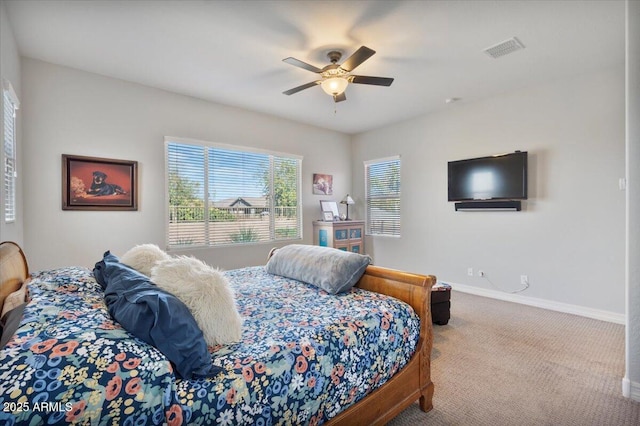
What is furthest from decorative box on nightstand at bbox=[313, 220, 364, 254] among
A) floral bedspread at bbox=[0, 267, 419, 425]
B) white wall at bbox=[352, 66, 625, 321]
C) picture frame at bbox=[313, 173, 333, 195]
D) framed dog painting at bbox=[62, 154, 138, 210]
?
floral bedspread at bbox=[0, 267, 419, 425]

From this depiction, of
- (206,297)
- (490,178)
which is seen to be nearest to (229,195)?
(206,297)

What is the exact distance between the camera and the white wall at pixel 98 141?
3.10 metres

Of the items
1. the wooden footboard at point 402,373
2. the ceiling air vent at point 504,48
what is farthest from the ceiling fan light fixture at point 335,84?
the wooden footboard at point 402,373

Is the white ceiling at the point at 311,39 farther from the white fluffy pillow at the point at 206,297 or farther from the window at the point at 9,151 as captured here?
the white fluffy pillow at the point at 206,297

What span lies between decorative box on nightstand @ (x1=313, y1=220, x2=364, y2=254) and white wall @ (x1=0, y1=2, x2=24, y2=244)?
3765 millimetres

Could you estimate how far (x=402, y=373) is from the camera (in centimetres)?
176

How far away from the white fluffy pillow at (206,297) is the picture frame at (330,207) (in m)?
4.11

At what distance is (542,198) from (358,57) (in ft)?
9.85

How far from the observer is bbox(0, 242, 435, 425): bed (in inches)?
33.5

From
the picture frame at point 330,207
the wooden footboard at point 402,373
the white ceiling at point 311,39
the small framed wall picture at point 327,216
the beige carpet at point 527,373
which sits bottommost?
the beige carpet at point 527,373

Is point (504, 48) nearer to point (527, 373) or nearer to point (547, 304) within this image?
point (527, 373)

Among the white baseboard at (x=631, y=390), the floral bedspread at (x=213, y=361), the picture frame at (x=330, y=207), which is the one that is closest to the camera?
the floral bedspread at (x=213, y=361)

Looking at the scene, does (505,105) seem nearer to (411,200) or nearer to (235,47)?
(411,200)

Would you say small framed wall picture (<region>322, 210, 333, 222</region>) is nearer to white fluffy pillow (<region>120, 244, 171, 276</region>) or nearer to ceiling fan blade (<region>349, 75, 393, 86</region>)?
ceiling fan blade (<region>349, 75, 393, 86</region>)
